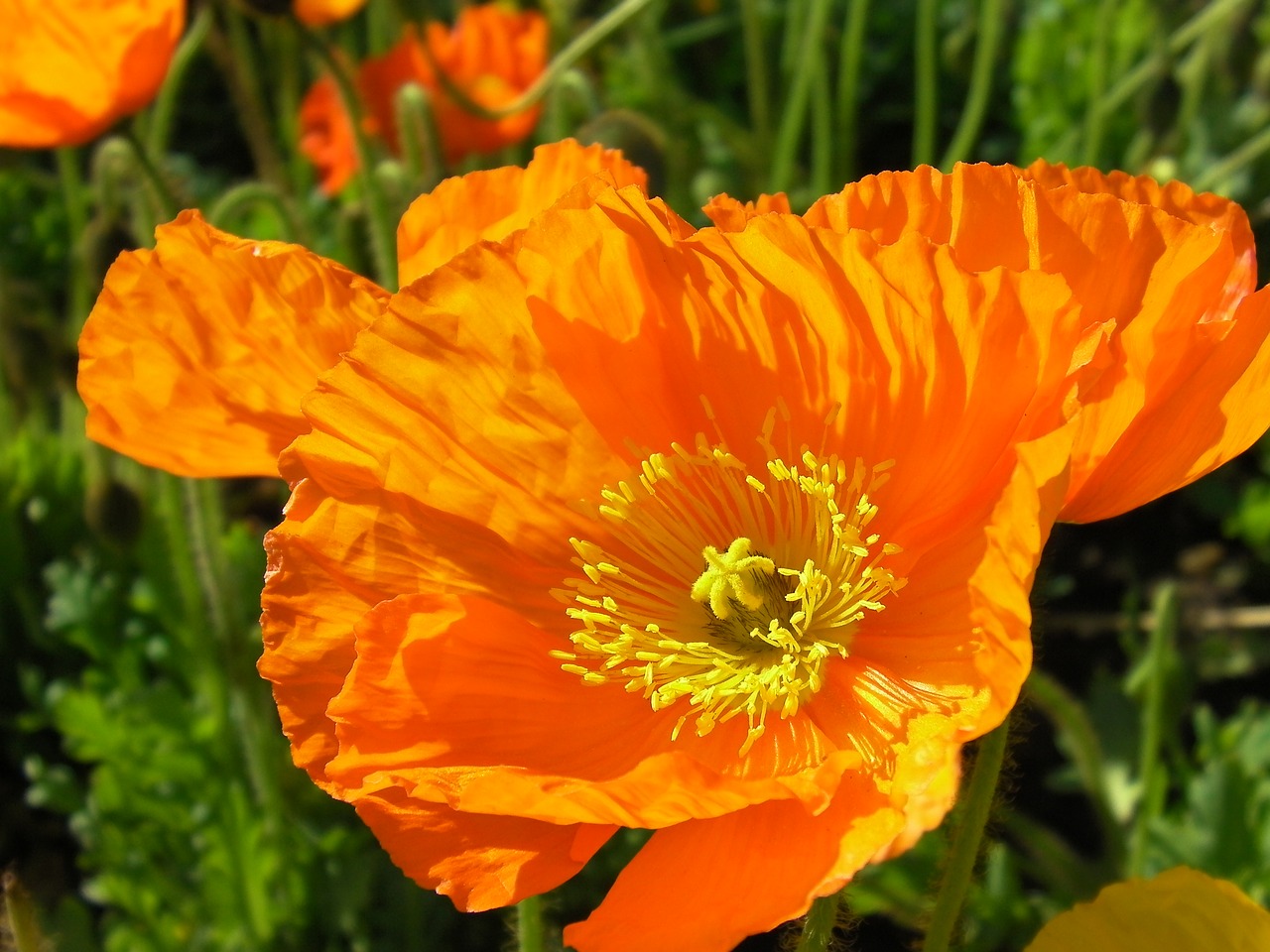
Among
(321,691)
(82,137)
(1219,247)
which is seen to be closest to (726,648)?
(321,691)

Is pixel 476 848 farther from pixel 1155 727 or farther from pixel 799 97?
pixel 799 97

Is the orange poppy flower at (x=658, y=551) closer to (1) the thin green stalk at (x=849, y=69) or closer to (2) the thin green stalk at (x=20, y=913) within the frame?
(2) the thin green stalk at (x=20, y=913)

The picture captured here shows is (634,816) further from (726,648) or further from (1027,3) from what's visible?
(1027,3)

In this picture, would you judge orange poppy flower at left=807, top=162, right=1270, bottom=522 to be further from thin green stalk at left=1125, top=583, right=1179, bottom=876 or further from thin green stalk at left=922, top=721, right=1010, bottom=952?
thin green stalk at left=1125, top=583, right=1179, bottom=876

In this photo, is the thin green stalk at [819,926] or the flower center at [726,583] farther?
the flower center at [726,583]

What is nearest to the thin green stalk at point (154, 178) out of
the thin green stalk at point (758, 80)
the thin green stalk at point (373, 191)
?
the thin green stalk at point (373, 191)

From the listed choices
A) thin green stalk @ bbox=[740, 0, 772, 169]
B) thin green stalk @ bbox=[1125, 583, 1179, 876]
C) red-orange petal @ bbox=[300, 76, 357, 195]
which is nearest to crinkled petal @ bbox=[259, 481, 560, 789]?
thin green stalk @ bbox=[1125, 583, 1179, 876]
